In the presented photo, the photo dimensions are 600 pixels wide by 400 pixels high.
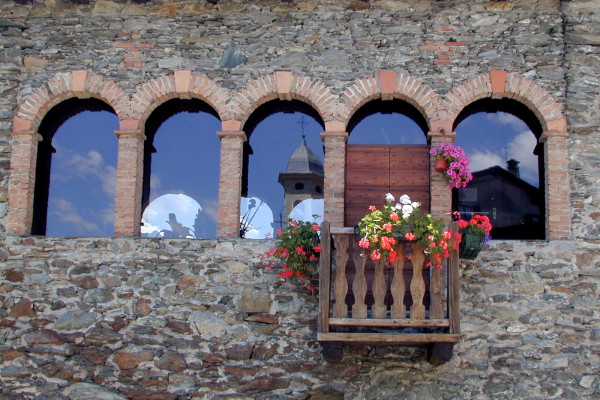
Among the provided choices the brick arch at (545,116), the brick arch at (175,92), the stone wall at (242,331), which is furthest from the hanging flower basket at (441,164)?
the brick arch at (175,92)

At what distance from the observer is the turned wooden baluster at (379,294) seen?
777cm

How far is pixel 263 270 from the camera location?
9.02m

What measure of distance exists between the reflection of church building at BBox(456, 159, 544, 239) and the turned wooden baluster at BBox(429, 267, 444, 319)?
5.78ft

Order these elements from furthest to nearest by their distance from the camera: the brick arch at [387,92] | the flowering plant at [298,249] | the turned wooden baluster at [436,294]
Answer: the brick arch at [387,92], the flowering plant at [298,249], the turned wooden baluster at [436,294]

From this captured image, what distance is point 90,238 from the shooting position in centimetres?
927

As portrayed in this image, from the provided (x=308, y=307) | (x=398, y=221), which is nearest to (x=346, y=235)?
(x=398, y=221)

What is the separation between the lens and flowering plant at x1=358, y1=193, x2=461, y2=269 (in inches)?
305

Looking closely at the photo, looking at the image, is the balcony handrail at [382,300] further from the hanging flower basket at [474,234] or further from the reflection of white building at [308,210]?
the reflection of white building at [308,210]

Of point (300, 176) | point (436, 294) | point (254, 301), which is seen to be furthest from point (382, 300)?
point (300, 176)

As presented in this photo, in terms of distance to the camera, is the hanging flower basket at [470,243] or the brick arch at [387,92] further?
the brick arch at [387,92]

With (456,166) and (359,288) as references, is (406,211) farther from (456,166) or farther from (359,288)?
(456,166)

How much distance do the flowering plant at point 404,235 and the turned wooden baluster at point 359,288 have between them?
14 centimetres

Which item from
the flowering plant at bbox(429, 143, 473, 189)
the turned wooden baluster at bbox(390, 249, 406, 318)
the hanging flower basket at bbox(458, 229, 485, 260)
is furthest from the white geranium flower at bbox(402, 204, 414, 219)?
the flowering plant at bbox(429, 143, 473, 189)

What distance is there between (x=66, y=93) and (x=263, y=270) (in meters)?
3.39
